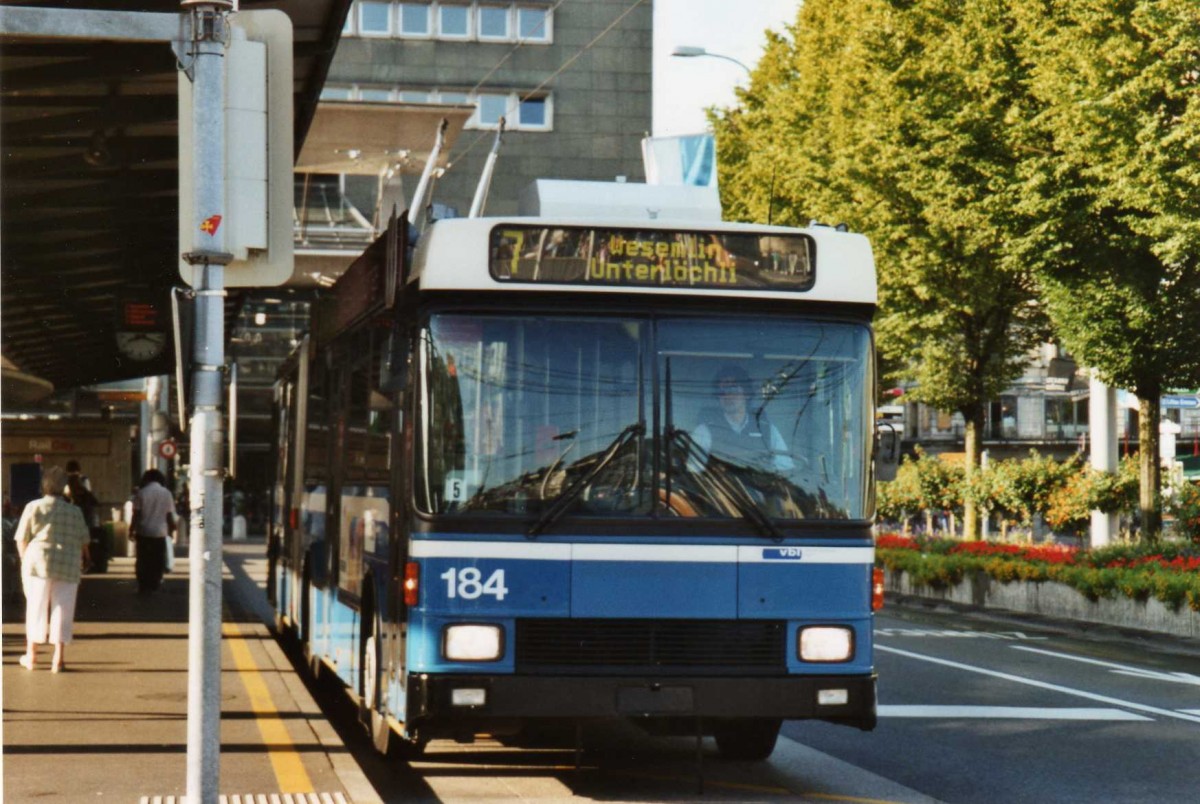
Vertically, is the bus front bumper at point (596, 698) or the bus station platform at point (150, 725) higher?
the bus front bumper at point (596, 698)

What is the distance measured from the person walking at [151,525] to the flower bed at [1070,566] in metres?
11.4

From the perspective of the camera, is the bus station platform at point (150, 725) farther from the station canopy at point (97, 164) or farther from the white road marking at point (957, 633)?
the white road marking at point (957, 633)

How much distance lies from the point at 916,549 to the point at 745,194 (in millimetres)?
12037

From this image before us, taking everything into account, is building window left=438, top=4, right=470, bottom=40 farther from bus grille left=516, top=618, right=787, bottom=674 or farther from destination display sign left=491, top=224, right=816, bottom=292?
bus grille left=516, top=618, right=787, bottom=674

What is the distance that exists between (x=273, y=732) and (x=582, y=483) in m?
3.94

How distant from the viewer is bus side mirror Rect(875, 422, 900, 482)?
9.90 metres

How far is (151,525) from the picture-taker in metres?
26.9

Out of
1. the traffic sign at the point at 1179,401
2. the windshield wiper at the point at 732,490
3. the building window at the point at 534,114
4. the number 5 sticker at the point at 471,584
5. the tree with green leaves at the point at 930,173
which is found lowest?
the number 5 sticker at the point at 471,584

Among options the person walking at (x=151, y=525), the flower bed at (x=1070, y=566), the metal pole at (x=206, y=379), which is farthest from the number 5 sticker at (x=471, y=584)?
the person walking at (x=151, y=525)

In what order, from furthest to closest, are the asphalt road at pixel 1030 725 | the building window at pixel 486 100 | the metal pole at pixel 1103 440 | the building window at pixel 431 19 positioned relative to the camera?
the building window at pixel 431 19
the building window at pixel 486 100
the metal pole at pixel 1103 440
the asphalt road at pixel 1030 725

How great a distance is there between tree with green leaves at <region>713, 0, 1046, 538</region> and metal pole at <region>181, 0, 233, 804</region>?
1655cm

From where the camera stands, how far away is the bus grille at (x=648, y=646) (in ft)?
30.2

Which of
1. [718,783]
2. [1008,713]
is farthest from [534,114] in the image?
[718,783]

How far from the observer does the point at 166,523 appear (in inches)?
1071
